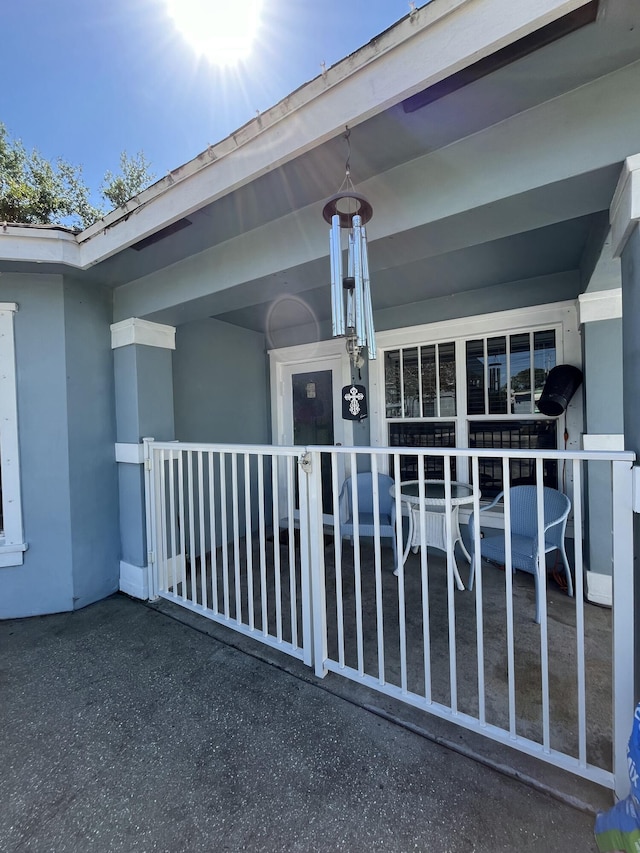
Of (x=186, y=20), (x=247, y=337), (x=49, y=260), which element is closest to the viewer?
(x=186, y=20)

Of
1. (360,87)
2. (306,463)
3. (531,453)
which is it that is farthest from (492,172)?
(306,463)

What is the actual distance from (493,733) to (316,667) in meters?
0.87

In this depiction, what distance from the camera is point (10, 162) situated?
23.7 ft

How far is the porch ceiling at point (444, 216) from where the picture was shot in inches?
49.0

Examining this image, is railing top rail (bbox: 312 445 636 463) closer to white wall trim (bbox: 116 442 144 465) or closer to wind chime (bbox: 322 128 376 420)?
wind chime (bbox: 322 128 376 420)

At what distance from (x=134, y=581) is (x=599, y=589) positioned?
3.56 meters

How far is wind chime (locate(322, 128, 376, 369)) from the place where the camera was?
5.03ft

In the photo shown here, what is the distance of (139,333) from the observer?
9.33 feet

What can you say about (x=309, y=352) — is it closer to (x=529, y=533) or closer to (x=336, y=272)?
(x=336, y=272)

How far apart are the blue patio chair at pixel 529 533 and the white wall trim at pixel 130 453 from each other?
2.51 metres

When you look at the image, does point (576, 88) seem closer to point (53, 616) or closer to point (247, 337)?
point (247, 337)

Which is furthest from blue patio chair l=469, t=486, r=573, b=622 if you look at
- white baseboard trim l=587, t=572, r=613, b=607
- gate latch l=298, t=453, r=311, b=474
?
gate latch l=298, t=453, r=311, b=474

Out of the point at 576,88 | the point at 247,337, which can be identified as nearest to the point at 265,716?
the point at 576,88

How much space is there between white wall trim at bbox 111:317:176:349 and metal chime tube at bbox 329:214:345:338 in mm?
1961
